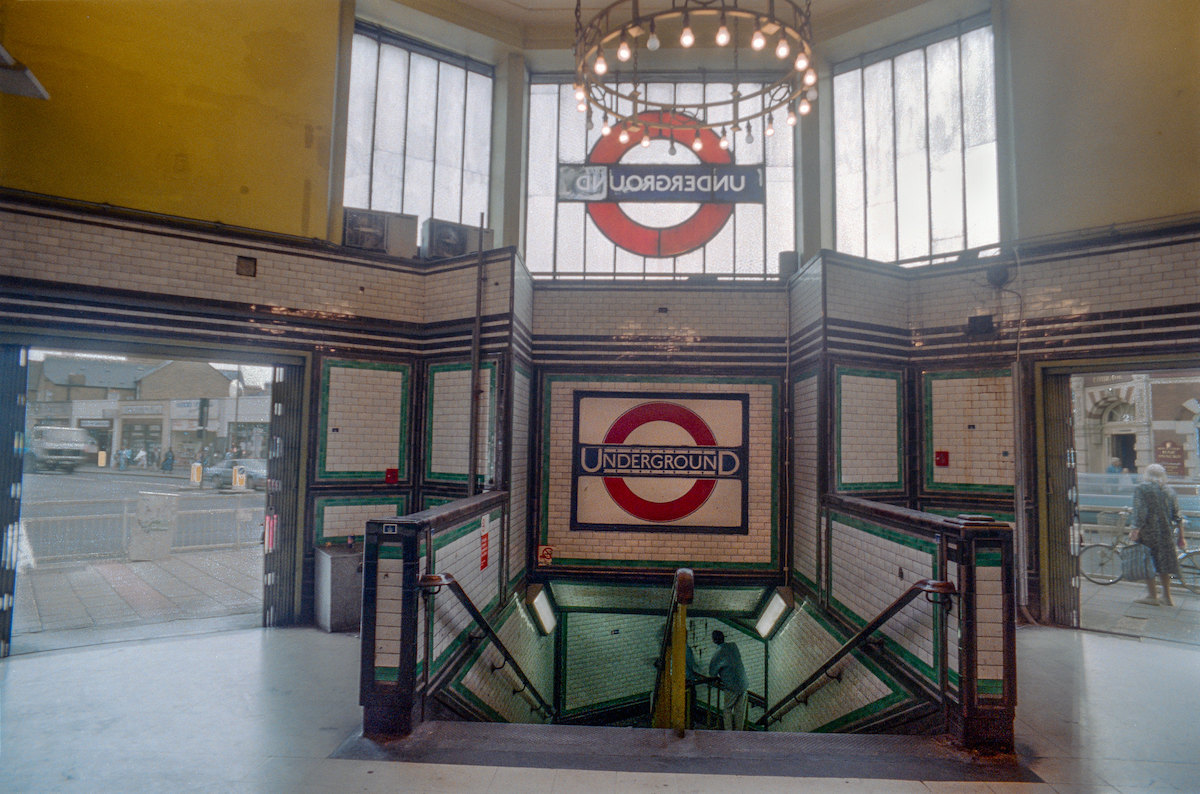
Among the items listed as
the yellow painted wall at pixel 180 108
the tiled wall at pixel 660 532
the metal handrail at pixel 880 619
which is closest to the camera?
the metal handrail at pixel 880 619

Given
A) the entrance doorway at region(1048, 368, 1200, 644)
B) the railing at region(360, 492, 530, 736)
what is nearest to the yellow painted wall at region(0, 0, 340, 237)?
the railing at region(360, 492, 530, 736)

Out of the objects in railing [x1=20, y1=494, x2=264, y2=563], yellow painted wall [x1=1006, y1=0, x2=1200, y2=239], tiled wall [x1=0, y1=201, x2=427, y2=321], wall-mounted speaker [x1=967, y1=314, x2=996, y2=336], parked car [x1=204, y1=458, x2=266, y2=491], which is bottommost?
railing [x1=20, y1=494, x2=264, y2=563]

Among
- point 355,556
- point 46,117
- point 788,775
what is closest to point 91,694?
point 355,556

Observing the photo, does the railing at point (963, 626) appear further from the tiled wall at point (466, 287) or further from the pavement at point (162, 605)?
the tiled wall at point (466, 287)

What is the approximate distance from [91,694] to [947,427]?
25.6ft

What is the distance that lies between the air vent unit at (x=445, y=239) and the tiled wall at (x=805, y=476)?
3.98 m

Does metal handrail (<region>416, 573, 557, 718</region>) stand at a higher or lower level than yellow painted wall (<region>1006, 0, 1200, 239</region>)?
lower

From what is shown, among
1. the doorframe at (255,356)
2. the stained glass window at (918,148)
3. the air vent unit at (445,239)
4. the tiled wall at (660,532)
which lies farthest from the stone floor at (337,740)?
the stained glass window at (918,148)

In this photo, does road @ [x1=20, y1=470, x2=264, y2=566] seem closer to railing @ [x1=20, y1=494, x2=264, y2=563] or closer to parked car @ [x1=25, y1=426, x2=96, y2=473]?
railing @ [x1=20, y1=494, x2=264, y2=563]

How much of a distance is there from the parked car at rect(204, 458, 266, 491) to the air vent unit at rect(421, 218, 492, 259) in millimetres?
11569

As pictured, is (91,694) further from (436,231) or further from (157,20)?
(157,20)

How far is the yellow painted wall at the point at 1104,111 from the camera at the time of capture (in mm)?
5809

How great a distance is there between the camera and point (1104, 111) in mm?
6156

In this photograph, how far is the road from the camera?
27.3ft
